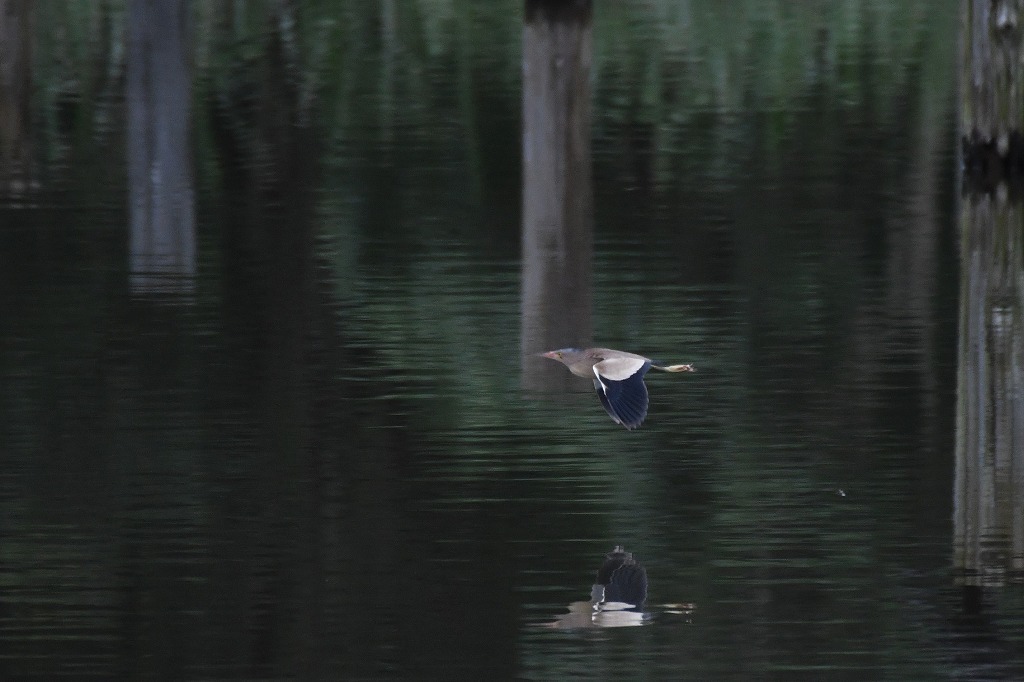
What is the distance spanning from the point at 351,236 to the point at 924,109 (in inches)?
170

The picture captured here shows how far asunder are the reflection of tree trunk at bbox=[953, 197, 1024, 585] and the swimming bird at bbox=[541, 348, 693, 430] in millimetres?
846

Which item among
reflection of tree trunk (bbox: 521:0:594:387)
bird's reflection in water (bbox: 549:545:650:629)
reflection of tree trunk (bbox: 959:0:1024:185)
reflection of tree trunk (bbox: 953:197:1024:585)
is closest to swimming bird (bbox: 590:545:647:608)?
bird's reflection in water (bbox: 549:545:650:629)

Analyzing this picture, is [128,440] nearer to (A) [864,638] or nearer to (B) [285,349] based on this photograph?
(B) [285,349]

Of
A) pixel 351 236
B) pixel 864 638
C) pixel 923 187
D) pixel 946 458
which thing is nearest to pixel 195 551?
pixel 864 638

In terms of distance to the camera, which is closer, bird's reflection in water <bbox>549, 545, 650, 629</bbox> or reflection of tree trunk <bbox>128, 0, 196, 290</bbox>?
bird's reflection in water <bbox>549, 545, 650, 629</bbox>

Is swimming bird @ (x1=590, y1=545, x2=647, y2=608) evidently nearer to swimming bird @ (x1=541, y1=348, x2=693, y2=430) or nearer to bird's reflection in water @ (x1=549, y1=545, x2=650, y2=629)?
bird's reflection in water @ (x1=549, y1=545, x2=650, y2=629)

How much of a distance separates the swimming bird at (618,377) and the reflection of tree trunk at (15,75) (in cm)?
556

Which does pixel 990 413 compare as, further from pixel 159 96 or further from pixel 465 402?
pixel 159 96

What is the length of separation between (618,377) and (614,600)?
1144 millimetres

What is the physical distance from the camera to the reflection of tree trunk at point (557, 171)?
329 inches

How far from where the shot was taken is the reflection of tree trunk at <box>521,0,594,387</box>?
329 inches

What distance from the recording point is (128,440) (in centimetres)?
651

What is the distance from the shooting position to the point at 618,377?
20.1 feet

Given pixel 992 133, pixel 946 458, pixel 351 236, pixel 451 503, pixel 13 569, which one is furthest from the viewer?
pixel 992 133
